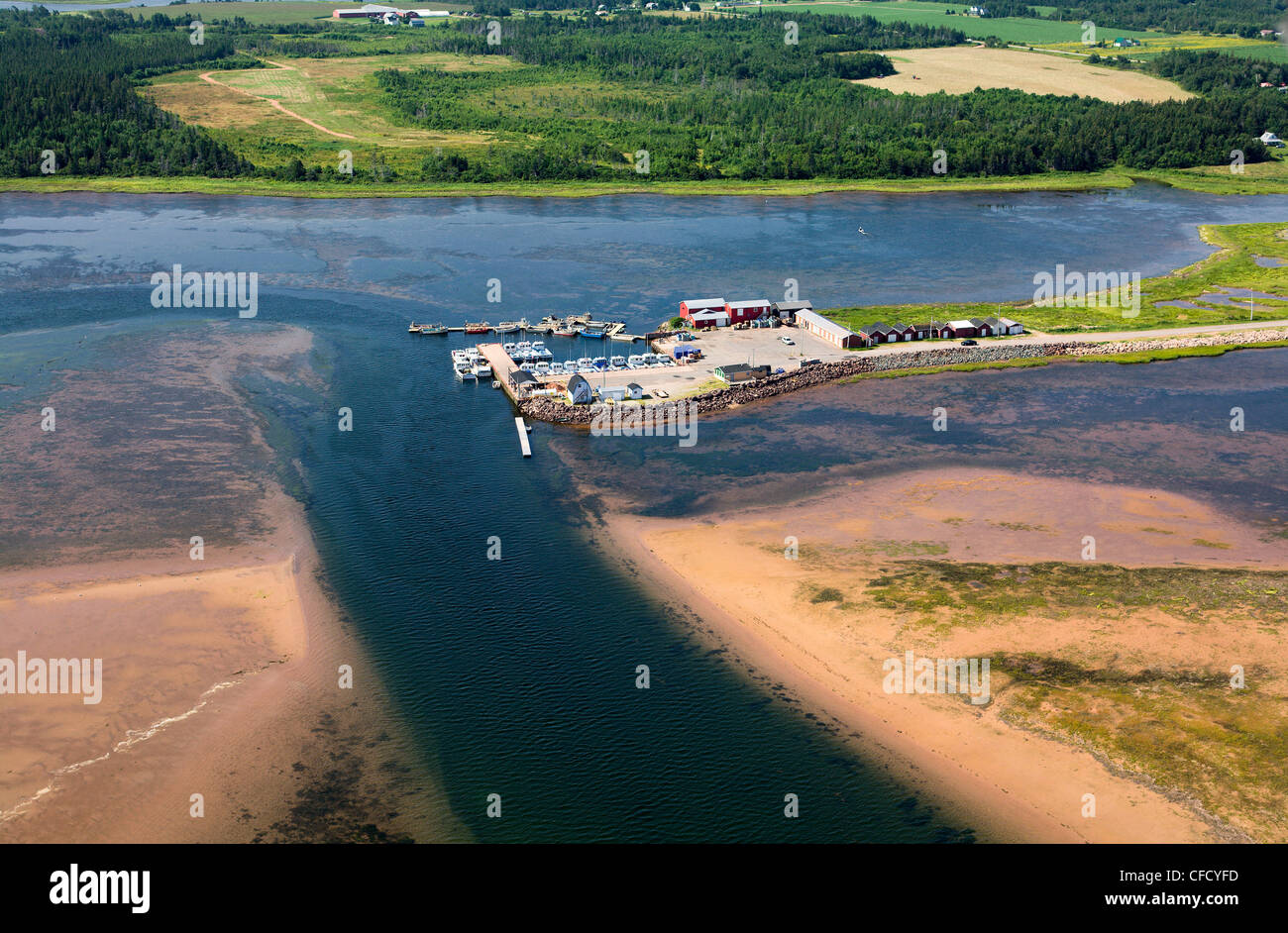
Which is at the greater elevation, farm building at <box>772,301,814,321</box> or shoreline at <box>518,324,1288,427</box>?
farm building at <box>772,301,814,321</box>

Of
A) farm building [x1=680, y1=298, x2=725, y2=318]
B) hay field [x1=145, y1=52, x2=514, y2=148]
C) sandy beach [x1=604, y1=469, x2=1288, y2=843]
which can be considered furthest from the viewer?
hay field [x1=145, y1=52, x2=514, y2=148]

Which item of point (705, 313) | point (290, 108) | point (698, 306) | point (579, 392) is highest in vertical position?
point (290, 108)

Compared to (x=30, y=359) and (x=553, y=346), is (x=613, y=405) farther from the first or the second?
(x=30, y=359)

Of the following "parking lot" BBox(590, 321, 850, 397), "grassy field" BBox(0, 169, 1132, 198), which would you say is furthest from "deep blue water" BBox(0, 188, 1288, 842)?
"parking lot" BBox(590, 321, 850, 397)

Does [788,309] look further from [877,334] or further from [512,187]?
[512,187]

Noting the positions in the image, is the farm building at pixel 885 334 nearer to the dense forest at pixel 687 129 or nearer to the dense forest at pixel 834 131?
the dense forest at pixel 834 131

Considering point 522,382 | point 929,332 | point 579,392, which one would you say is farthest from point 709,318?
point 522,382

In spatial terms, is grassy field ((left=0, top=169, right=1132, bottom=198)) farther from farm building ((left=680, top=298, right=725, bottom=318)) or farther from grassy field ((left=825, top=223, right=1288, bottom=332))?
farm building ((left=680, top=298, right=725, bottom=318))
